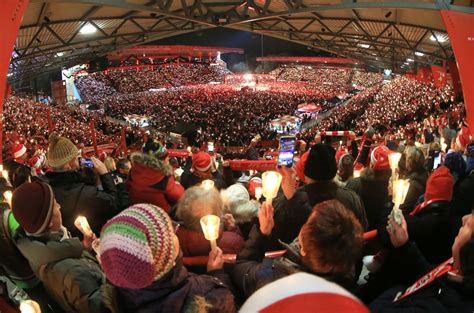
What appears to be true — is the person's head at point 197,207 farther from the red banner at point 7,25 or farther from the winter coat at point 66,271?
the red banner at point 7,25

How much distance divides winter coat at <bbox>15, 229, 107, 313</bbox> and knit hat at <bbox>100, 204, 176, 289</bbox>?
0.50 metres

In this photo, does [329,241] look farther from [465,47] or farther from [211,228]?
[465,47]

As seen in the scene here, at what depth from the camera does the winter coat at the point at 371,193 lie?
3.78m

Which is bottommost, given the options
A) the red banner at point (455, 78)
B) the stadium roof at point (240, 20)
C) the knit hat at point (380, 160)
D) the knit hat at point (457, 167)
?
the knit hat at point (457, 167)

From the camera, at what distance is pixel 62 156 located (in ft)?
11.7

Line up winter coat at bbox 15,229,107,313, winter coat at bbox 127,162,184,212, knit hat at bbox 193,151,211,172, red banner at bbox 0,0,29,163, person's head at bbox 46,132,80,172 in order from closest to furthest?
winter coat at bbox 15,229,107,313 < winter coat at bbox 127,162,184,212 < person's head at bbox 46,132,80,172 < knit hat at bbox 193,151,211,172 < red banner at bbox 0,0,29,163

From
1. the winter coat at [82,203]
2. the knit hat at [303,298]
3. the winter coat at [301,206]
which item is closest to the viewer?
the knit hat at [303,298]

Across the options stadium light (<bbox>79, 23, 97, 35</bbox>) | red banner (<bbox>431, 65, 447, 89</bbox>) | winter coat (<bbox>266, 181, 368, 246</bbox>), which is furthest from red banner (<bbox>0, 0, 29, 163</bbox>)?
red banner (<bbox>431, 65, 447, 89</bbox>)

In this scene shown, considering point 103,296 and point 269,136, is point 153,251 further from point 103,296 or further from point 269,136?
point 269,136

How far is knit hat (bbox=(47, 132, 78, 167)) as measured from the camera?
3.52 metres

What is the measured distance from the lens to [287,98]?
36.8 metres

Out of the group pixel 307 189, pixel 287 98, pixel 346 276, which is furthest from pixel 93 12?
pixel 287 98

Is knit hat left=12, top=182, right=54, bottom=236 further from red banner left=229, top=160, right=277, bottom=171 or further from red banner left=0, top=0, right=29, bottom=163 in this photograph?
red banner left=0, top=0, right=29, bottom=163

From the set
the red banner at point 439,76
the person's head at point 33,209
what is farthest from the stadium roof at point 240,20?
the person's head at point 33,209
